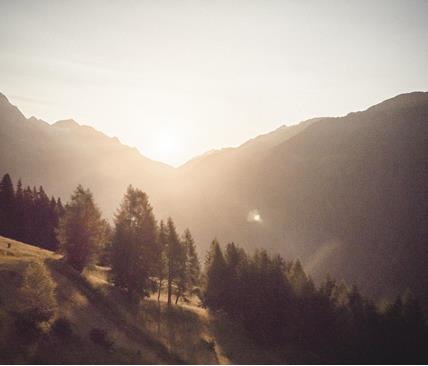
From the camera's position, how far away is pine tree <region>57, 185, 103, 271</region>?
37062mm

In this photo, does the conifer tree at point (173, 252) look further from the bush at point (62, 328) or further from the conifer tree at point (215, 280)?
the bush at point (62, 328)

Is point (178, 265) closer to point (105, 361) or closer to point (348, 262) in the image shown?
point (105, 361)

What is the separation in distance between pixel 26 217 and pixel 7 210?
4.12 m

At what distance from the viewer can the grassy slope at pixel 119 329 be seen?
933 inches

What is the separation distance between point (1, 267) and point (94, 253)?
396 inches

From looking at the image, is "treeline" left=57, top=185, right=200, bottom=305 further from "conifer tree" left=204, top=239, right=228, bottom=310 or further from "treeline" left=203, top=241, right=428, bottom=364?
"treeline" left=203, top=241, right=428, bottom=364

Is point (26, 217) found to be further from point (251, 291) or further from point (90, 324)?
point (251, 291)

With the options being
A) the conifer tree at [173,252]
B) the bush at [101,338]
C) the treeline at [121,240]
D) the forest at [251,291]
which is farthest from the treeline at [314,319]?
the bush at [101,338]

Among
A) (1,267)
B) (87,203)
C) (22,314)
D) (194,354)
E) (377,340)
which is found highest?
(87,203)

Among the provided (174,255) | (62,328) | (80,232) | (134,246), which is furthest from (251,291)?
(62,328)

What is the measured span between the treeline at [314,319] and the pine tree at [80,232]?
64.8 feet

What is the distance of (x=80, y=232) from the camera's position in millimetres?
37281

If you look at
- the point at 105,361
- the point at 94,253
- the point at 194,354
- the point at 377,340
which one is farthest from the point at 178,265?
the point at 377,340

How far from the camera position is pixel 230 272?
158 feet
